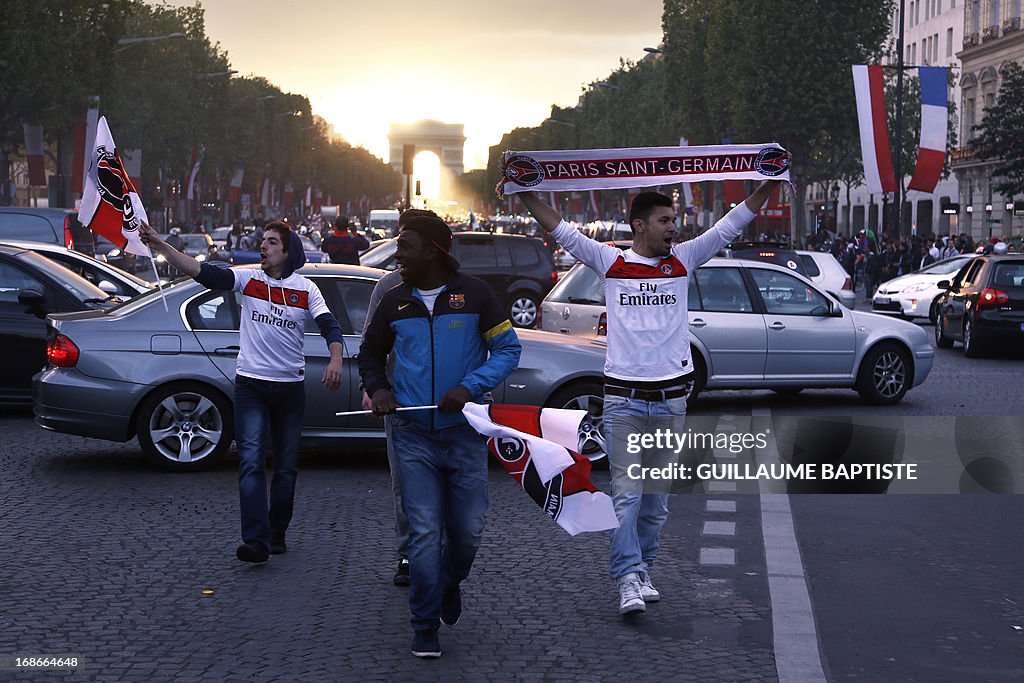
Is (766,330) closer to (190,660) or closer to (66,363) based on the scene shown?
(66,363)

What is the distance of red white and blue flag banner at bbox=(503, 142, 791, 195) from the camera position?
7098mm

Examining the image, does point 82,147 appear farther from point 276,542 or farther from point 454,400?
point 454,400

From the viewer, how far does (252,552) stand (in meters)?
7.78

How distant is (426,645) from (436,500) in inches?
21.3

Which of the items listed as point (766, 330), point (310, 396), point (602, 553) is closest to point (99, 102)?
point (766, 330)

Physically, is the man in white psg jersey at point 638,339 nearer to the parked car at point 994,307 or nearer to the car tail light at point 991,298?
the parked car at point 994,307

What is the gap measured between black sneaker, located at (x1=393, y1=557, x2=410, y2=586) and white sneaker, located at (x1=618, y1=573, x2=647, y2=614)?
3.56 ft

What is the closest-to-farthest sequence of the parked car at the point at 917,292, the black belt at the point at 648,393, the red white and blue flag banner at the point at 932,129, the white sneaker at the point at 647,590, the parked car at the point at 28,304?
1. the black belt at the point at 648,393
2. the white sneaker at the point at 647,590
3. the parked car at the point at 28,304
4. the parked car at the point at 917,292
5. the red white and blue flag banner at the point at 932,129

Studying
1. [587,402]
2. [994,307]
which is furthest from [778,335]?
[994,307]

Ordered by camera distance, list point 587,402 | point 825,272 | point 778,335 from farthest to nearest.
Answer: point 825,272 < point 778,335 < point 587,402

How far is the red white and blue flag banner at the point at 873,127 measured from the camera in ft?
116

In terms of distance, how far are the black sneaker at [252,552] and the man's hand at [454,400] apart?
6.96 feet

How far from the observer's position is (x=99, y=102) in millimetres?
49719

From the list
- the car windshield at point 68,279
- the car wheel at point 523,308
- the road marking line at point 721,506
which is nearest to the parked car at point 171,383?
the road marking line at point 721,506
